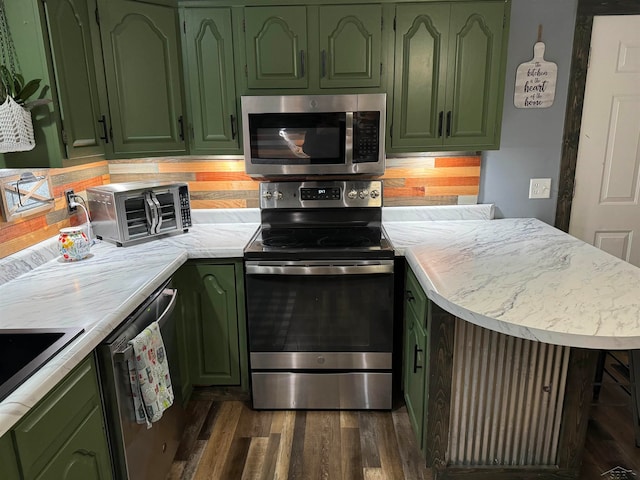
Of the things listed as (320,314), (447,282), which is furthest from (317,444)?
(447,282)

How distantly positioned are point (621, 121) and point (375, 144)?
143cm

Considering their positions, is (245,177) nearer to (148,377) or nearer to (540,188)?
(148,377)

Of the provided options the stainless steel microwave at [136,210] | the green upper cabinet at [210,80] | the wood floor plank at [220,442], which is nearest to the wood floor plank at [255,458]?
the wood floor plank at [220,442]

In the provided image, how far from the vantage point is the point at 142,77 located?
7.24 ft

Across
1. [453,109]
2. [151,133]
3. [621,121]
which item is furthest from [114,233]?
[621,121]

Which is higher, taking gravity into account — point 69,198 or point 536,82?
point 536,82

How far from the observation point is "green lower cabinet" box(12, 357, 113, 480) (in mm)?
1044

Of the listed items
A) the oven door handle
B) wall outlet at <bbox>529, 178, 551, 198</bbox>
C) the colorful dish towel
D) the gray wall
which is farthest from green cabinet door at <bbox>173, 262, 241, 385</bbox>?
wall outlet at <bbox>529, 178, 551, 198</bbox>

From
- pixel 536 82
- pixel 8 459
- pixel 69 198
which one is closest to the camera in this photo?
pixel 8 459

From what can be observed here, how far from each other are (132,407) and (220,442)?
75 cm

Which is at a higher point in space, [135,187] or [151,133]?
[151,133]

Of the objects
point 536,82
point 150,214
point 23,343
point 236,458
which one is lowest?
point 236,458

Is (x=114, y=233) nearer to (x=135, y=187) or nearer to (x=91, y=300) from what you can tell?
(x=135, y=187)

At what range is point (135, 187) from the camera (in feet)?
7.39
